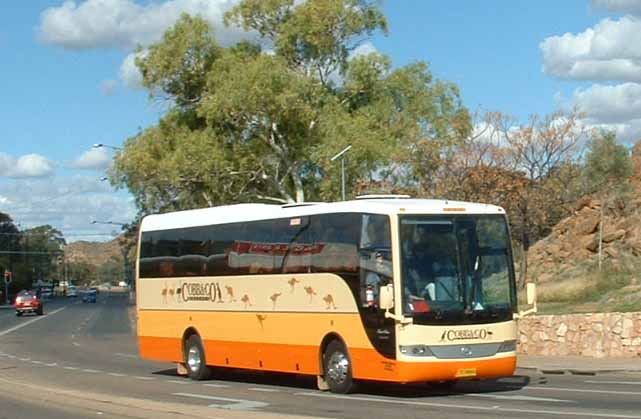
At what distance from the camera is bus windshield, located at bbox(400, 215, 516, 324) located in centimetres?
1836

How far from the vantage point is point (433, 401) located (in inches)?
716

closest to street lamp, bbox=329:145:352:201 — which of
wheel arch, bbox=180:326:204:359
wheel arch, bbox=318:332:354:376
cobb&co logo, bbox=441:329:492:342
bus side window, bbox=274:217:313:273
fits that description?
wheel arch, bbox=180:326:204:359

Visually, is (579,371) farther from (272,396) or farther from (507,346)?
(272,396)

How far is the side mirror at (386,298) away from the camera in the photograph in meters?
18.1

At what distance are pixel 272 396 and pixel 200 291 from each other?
184 inches

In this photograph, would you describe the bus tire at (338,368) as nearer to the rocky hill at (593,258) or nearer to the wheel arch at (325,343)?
the wheel arch at (325,343)

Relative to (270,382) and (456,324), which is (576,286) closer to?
(270,382)

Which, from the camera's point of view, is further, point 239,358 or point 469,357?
point 239,358

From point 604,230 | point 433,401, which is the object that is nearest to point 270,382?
point 433,401

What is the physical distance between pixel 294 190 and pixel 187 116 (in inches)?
227

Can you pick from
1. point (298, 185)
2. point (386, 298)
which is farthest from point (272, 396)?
point (298, 185)

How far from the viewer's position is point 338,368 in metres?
19.8

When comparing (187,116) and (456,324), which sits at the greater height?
(187,116)

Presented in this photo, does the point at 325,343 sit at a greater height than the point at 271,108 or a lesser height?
lesser
